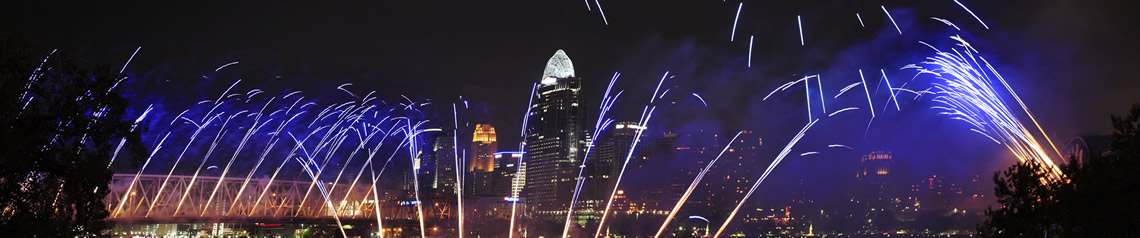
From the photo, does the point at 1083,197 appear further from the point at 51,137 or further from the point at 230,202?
the point at 230,202

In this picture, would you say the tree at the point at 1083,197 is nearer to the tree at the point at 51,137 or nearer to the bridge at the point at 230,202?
the tree at the point at 51,137

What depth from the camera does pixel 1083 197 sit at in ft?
94.5

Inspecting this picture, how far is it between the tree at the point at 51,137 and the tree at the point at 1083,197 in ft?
87.9

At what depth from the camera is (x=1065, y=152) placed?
56.4 meters

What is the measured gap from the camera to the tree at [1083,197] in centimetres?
2692

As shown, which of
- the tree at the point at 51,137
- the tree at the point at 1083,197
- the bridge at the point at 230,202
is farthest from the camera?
Result: the bridge at the point at 230,202

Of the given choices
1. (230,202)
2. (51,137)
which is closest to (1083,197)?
(51,137)

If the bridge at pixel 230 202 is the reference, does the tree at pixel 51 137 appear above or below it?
below

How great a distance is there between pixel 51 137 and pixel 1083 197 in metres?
28.7

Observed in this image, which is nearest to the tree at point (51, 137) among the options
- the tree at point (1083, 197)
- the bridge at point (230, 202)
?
the tree at point (1083, 197)

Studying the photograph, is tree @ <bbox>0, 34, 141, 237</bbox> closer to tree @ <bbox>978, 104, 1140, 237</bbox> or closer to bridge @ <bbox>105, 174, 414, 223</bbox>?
tree @ <bbox>978, 104, 1140, 237</bbox>

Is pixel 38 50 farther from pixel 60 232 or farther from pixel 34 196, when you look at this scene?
pixel 60 232

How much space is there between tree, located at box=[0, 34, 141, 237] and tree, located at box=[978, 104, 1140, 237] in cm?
2679

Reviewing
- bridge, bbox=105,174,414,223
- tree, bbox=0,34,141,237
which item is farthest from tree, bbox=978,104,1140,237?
bridge, bbox=105,174,414,223
